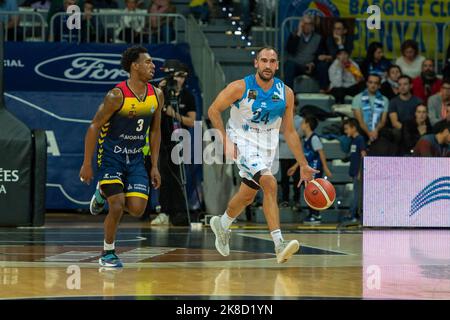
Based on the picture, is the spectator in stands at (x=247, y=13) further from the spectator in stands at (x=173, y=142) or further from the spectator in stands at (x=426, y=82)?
the spectator in stands at (x=173, y=142)

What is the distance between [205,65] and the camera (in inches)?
877

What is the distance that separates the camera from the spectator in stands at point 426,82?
2317 cm

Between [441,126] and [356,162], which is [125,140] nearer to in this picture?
[356,162]

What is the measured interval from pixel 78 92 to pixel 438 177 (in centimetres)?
708

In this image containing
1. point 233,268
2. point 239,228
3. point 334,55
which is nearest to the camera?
point 233,268

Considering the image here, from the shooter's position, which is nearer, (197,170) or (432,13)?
(197,170)

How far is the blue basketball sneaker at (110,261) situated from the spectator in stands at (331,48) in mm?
12031

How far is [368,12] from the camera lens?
24.7 metres

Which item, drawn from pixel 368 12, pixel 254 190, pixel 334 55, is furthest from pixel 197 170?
pixel 254 190

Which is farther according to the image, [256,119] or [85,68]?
[85,68]

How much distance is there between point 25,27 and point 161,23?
9.09 ft

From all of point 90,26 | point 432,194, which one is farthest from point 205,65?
point 432,194

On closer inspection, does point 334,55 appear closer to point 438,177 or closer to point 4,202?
point 438,177

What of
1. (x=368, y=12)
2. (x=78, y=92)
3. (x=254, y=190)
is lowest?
(x=254, y=190)
